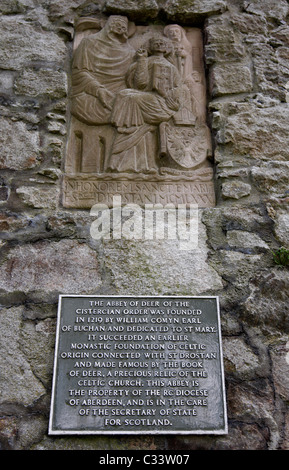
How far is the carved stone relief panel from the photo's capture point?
3.59m

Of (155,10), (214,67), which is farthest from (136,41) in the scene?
(214,67)

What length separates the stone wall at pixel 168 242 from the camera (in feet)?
9.39

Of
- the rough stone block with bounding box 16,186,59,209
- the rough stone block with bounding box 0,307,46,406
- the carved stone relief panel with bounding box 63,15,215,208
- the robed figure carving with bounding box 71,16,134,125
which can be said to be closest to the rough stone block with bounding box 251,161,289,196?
the carved stone relief panel with bounding box 63,15,215,208

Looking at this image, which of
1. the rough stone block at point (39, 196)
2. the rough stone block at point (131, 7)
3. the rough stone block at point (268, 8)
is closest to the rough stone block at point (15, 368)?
the rough stone block at point (39, 196)

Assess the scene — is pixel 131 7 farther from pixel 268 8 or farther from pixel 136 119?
pixel 268 8

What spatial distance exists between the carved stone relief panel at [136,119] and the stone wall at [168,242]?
0.12 meters

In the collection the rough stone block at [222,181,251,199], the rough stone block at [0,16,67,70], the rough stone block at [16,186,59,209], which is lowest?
the rough stone block at [16,186,59,209]

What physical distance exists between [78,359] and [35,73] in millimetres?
2272

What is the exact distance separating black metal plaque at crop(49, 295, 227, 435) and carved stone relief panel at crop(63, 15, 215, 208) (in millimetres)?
862

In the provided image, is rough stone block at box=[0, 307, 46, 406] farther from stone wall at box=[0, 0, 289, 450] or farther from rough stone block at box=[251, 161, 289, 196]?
rough stone block at box=[251, 161, 289, 196]

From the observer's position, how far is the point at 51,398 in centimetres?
278

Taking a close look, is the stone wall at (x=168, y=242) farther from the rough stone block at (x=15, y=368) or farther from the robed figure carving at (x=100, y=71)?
the robed figure carving at (x=100, y=71)

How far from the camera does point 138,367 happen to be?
2.90 meters

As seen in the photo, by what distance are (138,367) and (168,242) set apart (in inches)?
35.1
